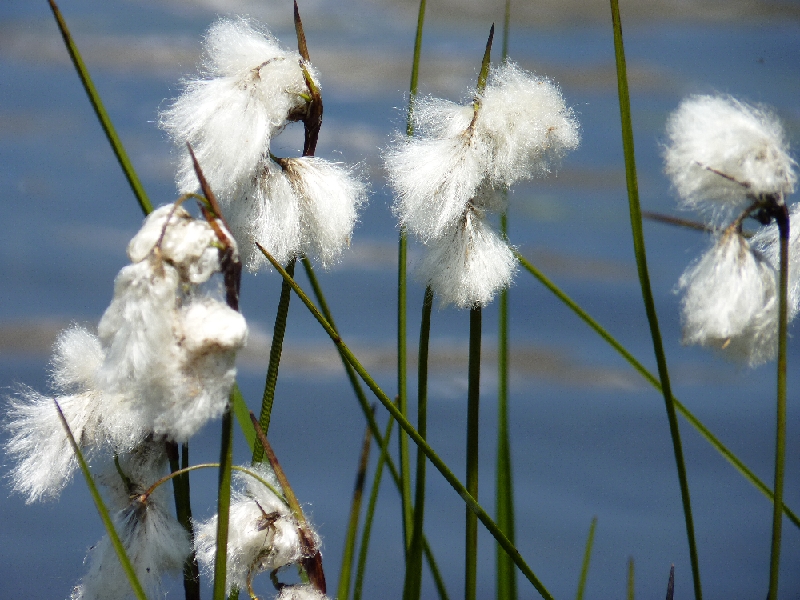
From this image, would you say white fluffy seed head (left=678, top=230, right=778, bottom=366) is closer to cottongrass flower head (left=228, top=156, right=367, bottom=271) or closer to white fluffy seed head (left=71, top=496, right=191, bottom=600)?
cottongrass flower head (left=228, top=156, right=367, bottom=271)

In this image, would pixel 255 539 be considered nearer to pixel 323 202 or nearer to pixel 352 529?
pixel 352 529

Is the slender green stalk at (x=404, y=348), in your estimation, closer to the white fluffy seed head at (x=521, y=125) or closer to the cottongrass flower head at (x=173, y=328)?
the white fluffy seed head at (x=521, y=125)

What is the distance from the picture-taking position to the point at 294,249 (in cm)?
48

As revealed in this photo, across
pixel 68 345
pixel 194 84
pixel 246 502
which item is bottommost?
pixel 246 502

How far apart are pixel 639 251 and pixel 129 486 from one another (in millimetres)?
368

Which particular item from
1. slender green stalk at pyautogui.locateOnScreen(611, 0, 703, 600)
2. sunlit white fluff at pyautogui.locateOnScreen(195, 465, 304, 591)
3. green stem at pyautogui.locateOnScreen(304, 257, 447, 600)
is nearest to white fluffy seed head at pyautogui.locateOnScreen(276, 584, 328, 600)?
sunlit white fluff at pyautogui.locateOnScreen(195, 465, 304, 591)

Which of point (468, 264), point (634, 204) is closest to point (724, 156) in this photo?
point (634, 204)

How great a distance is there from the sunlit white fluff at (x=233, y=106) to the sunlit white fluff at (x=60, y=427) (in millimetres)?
147

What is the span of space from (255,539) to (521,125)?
1.03 feet

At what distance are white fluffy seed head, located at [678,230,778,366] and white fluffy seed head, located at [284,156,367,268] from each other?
0.22m

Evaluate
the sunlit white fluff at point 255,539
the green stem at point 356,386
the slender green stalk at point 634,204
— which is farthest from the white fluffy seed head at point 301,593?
the slender green stalk at point 634,204

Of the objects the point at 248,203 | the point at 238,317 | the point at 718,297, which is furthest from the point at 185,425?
the point at 718,297

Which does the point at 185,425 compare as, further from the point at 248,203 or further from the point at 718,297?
the point at 718,297

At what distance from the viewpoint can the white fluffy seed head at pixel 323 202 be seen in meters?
0.49
